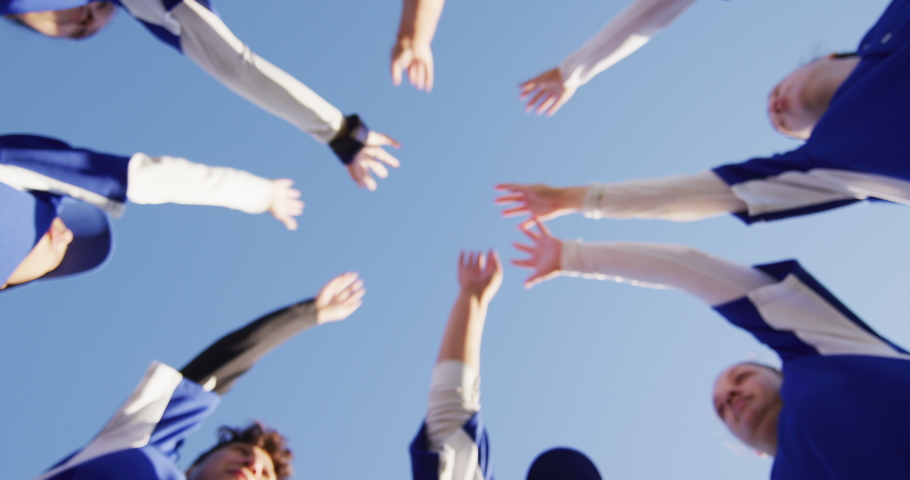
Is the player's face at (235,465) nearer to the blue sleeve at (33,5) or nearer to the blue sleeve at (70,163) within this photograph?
the blue sleeve at (70,163)

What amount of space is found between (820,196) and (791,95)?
1.72 ft

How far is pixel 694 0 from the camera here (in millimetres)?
2332

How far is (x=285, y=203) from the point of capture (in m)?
2.42

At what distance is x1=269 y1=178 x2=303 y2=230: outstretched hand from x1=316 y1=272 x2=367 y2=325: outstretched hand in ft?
1.08

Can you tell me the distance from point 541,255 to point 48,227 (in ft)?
5.66

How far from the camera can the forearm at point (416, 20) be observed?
216cm

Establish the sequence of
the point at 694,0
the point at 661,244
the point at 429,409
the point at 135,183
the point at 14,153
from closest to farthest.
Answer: the point at 14,153 < the point at 135,183 < the point at 429,409 < the point at 661,244 < the point at 694,0

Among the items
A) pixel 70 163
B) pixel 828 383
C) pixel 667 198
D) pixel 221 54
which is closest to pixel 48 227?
pixel 70 163

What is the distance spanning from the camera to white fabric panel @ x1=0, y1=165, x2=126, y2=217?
1599mm

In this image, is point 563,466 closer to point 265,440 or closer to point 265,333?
point 265,333

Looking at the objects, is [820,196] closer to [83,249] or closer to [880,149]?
[880,149]

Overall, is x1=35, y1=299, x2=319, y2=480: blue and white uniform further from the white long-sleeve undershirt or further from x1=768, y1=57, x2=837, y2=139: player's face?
x1=768, y1=57, x2=837, y2=139: player's face

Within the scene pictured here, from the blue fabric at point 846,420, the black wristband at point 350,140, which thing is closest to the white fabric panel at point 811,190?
the blue fabric at point 846,420

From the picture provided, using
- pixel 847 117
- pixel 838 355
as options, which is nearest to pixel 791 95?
pixel 847 117
